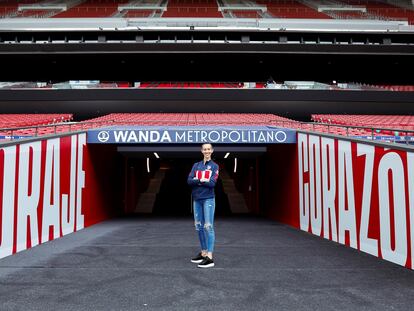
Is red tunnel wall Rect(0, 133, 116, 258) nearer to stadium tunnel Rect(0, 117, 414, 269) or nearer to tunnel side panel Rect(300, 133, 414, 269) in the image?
stadium tunnel Rect(0, 117, 414, 269)

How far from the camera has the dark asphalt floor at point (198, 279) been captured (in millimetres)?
3348

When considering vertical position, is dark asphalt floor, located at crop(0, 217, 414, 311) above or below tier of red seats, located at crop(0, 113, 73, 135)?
below

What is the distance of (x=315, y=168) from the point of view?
8.34 m

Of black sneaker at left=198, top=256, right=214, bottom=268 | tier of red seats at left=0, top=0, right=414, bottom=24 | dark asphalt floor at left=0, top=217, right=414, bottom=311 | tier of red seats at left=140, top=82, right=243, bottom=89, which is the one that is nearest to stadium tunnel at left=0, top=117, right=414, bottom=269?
dark asphalt floor at left=0, top=217, right=414, bottom=311

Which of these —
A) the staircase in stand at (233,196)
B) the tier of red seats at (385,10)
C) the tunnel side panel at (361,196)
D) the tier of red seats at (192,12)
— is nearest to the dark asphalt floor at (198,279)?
the tunnel side panel at (361,196)

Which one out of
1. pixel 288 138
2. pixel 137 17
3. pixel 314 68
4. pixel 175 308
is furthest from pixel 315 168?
pixel 137 17

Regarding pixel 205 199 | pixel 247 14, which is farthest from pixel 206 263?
pixel 247 14

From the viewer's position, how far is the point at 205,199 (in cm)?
476

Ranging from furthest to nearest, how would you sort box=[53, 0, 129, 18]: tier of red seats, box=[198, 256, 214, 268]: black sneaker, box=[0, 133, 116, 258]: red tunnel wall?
box=[53, 0, 129, 18]: tier of red seats
box=[0, 133, 116, 258]: red tunnel wall
box=[198, 256, 214, 268]: black sneaker

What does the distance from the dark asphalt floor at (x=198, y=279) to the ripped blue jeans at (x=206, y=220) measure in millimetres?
330

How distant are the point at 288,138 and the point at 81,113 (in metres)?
15.7

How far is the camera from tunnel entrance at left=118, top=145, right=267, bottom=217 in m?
15.4

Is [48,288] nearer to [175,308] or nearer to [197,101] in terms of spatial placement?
[175,308]

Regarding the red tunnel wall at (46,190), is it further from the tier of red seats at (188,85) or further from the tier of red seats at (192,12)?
the tier of red seats at (192,12)
